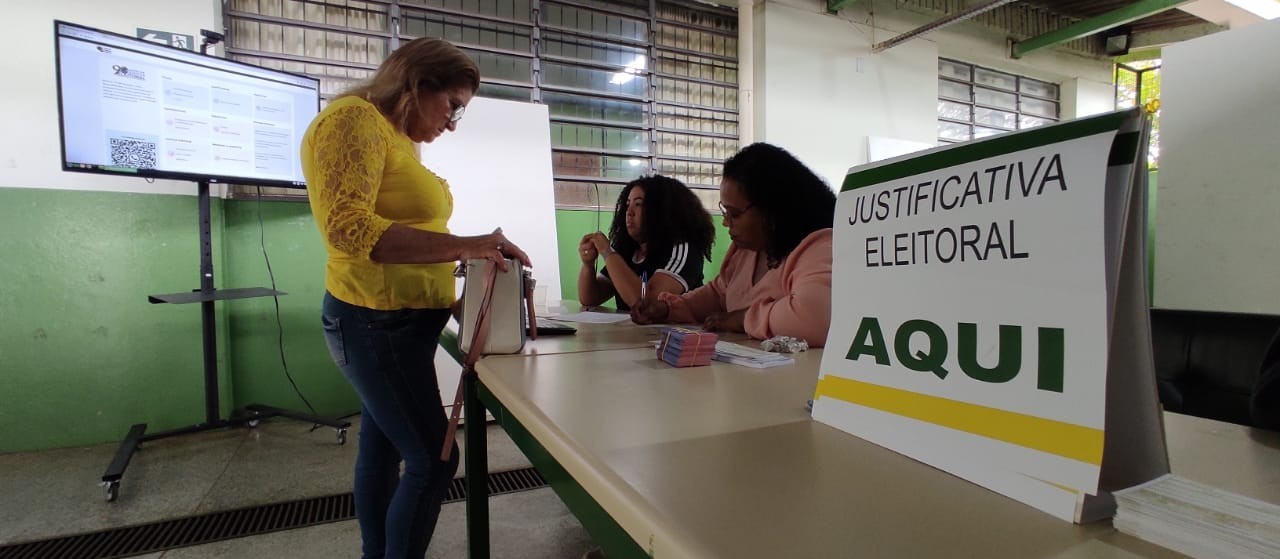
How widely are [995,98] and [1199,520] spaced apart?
6.24 m

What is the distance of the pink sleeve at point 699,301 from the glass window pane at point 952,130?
4135mm

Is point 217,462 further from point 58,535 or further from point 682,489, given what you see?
point 682,489

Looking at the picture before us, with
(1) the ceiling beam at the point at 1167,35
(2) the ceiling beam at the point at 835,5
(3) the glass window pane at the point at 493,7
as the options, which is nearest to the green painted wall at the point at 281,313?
(3) the glass window pane at the point at 493,7

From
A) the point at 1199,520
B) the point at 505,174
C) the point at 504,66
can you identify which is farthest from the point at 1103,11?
the point at 1199,520

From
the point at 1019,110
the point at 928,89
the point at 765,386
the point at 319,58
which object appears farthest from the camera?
the point at 1019,110

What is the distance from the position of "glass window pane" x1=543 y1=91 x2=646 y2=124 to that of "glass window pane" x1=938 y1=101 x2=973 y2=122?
292cm

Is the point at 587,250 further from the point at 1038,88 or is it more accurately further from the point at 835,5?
the point at 1038,88

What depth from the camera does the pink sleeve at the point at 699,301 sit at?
1.82 metres

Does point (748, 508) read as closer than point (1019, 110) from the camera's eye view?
Yes

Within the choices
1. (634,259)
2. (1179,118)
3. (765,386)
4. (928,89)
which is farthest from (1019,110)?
(765,386)

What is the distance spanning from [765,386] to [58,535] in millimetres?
2198

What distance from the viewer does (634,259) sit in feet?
8.23

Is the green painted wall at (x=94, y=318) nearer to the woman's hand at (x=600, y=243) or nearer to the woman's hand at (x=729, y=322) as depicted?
the woman's hand at (x=600, y=243)

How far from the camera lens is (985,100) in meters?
5.42
